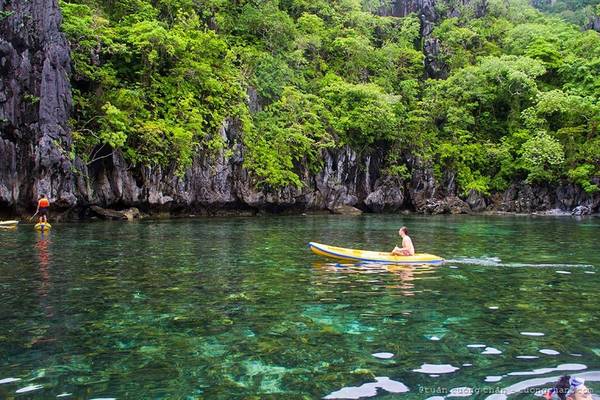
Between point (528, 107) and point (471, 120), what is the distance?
6.06 meters

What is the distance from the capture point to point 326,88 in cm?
4812

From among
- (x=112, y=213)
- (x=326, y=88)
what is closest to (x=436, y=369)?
(x=112, y=213)

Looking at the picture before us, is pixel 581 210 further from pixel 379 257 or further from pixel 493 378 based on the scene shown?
pixel 493 378

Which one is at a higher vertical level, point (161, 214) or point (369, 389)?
point (161, 214)

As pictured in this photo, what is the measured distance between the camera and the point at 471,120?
5062 cm

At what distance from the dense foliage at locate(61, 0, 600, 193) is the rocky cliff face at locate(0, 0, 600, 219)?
121cm

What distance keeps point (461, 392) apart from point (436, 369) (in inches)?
28.0

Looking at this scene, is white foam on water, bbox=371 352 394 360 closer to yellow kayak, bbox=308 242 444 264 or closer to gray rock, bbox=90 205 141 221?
yellow kayak, bbox=308 242 444 264

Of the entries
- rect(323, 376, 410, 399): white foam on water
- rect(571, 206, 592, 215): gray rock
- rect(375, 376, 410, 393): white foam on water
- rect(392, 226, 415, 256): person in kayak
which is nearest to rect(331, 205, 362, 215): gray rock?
rect(571, 206, 592, 215): gray rock

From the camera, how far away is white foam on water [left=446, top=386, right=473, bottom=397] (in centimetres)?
520

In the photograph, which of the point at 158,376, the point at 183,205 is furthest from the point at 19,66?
the point at 158,376

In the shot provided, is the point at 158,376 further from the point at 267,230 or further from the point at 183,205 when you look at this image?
the point at 183,205

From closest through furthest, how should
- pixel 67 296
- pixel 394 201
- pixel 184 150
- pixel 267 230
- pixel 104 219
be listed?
pixel 67 296 < pixel 267 230 < pixel 104 219 < pixel 184 150 < pixel 394 201

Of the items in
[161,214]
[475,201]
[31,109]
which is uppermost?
[31,109]
